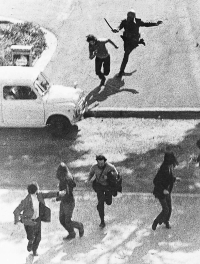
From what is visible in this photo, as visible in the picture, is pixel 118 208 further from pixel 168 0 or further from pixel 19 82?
pixel 168 0

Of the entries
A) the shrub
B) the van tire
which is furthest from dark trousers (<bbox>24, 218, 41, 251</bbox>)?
the shrub

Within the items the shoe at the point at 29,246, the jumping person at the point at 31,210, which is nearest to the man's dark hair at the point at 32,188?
the jumping person at the point at 31,210

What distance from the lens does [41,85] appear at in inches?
638

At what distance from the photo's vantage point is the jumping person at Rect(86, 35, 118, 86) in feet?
57.7

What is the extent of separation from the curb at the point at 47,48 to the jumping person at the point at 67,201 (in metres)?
7.95

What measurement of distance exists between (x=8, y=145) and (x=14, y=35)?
20.0 ft

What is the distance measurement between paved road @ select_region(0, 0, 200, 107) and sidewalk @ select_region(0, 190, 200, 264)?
4.70 metres

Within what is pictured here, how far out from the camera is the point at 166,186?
12078 mm

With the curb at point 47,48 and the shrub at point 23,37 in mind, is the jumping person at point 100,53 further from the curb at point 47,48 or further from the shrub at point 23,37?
the shrub at point 23,37

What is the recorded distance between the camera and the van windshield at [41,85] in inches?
631

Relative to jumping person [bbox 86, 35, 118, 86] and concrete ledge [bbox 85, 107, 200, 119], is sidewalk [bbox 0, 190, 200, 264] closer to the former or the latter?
concrete ledge [bbox 85, 107, 200, 119]

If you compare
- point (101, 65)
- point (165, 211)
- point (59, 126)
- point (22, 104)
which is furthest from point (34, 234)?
point (101, 65)

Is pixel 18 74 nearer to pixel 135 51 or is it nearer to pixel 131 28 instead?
pixel 131 28

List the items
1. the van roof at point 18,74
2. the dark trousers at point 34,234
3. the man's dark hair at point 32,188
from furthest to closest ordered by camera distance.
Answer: the van roof at point 18,74 < the dark trousers at point 34,234 < the man's dark hair at point 32,188
